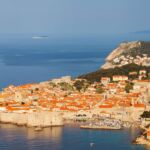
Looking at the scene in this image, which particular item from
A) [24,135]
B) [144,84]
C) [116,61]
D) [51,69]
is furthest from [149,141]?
[51,69]

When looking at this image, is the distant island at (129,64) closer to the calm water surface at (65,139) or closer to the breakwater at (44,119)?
the breakwater at (44,119)

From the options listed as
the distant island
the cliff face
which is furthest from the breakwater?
the cliff face

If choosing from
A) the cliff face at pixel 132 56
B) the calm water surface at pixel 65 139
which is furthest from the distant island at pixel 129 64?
the calm water surface at pixel 65 139

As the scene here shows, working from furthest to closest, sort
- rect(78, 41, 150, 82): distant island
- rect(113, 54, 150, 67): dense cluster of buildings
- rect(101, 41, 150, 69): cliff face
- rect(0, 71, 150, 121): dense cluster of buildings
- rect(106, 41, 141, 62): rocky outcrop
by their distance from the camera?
rect(106, 41, 141, 62): rocky outcrop < rect(101, 41, 150, 69): cliff face < rect(113, 54, 150, 67): dense cluster of buildings < rect(78, 41, 150, 82): distant island < rect(0, 71, 150, 121): dense cluster of buildings

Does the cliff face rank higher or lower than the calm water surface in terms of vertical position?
higher

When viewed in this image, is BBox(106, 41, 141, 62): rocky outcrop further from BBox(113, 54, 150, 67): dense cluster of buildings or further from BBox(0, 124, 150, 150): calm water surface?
BBox(0, 124, 150, 150): calm water surface

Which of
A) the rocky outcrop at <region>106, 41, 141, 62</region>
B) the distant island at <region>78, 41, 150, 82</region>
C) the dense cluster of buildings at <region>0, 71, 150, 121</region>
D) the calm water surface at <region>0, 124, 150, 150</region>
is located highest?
the rocky outcrop at <region>106, 41, 141, 62</region>
